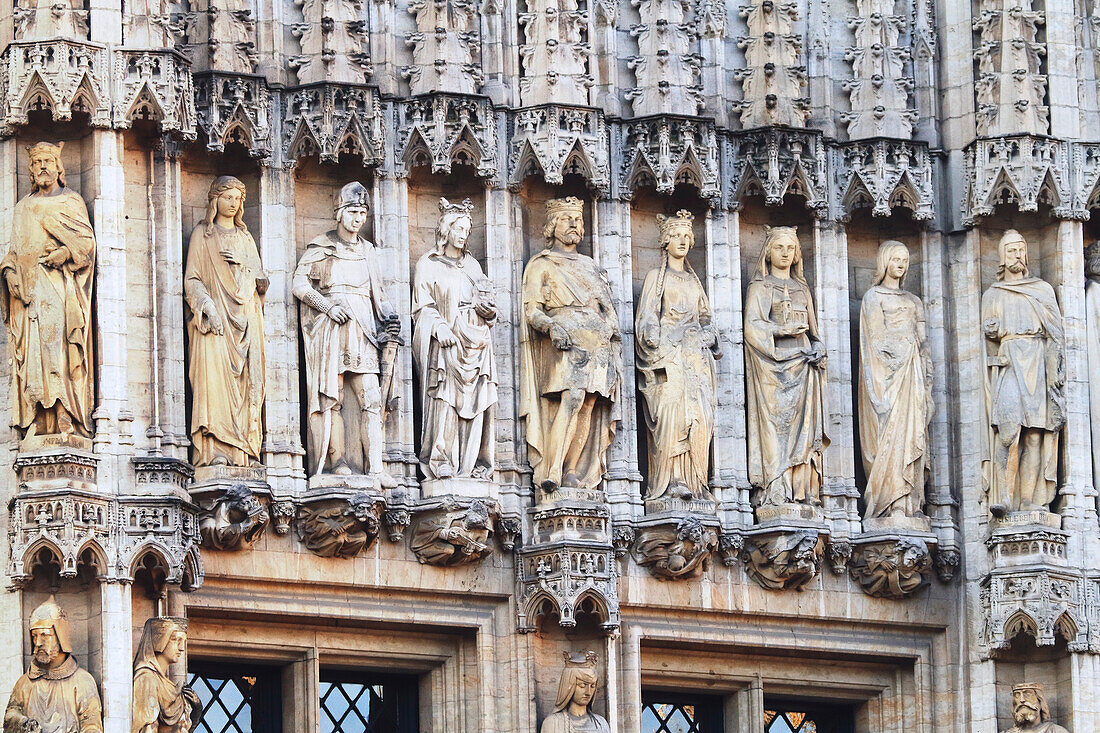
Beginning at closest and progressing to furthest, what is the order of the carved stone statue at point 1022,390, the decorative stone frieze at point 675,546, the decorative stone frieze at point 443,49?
the decorative stone frieze at point 675,546, the decorative stone frieze at point 443,49, the carved stone statue at point 1022,390

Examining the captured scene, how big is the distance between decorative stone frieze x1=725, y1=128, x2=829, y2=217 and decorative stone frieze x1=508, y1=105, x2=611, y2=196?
1.26 meters

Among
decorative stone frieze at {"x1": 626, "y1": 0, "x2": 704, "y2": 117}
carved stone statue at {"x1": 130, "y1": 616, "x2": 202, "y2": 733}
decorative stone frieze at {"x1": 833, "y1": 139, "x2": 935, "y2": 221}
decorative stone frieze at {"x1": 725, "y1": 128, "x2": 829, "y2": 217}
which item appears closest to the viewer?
carved stone statue at {"x1": 130, "y1": 616, "x2": 202, "y2": 733}

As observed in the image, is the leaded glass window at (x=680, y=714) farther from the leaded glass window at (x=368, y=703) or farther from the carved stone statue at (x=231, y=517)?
the carved stone statue at (x=231, y=517)

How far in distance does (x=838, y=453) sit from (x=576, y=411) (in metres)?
2.50

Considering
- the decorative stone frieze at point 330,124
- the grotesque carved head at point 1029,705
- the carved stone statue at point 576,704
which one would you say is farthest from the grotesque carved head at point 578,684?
the decorative stone frieze at point 330,124

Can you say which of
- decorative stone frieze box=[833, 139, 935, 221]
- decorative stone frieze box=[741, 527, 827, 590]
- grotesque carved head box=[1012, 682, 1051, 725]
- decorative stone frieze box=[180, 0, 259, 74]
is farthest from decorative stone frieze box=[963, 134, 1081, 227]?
decorative stone frieze box=[180, 0, 259, 74]

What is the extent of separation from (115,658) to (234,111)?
4.53 m

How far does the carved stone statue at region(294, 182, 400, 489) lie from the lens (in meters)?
29.2

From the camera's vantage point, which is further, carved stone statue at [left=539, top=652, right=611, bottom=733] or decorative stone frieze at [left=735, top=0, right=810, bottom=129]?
decorative stone frieze at [left=735, top=0, right=810, bottom=129]

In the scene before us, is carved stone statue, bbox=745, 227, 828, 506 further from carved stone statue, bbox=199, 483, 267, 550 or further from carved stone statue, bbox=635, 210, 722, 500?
carved stone statue, bbox=199, 483, 267, 550

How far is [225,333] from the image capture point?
2881cm

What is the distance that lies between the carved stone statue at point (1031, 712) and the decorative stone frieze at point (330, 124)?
6.69 meters

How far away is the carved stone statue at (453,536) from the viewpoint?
2917 cm

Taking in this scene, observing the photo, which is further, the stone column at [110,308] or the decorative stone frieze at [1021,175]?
the decorative stone frieze at [1021,175]
